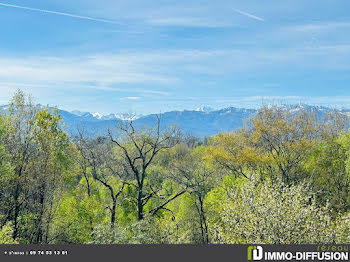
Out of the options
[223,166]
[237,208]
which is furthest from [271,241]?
[223,166]

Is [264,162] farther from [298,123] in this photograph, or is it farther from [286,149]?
[298,123]

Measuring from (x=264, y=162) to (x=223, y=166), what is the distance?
6.53m

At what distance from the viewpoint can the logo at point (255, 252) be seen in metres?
14.3

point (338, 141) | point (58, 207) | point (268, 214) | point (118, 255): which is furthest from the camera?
point (338, 141)

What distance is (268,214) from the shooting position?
20109mm

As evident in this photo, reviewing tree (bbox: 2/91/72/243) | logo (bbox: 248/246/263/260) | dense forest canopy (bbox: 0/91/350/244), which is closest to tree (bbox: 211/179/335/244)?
dense forest canopy (bbox: 0/91/350/244)

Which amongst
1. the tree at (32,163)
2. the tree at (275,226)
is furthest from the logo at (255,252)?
the tree at (32,163)

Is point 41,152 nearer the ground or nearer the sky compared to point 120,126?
nearer the ground

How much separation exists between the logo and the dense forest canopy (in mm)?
4559

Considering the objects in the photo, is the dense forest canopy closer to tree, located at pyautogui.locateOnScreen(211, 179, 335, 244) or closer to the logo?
tree, located at pyautogui.locateOnScreen(211, 179, 335, 244)

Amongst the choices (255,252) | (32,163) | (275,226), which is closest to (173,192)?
(32,163)

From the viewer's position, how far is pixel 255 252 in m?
14.6

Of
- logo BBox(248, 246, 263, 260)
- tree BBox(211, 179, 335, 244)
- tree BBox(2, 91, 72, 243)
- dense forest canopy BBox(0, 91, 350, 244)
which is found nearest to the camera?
logo BBox(248, 246, 263, 260)

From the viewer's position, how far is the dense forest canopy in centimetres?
2095
